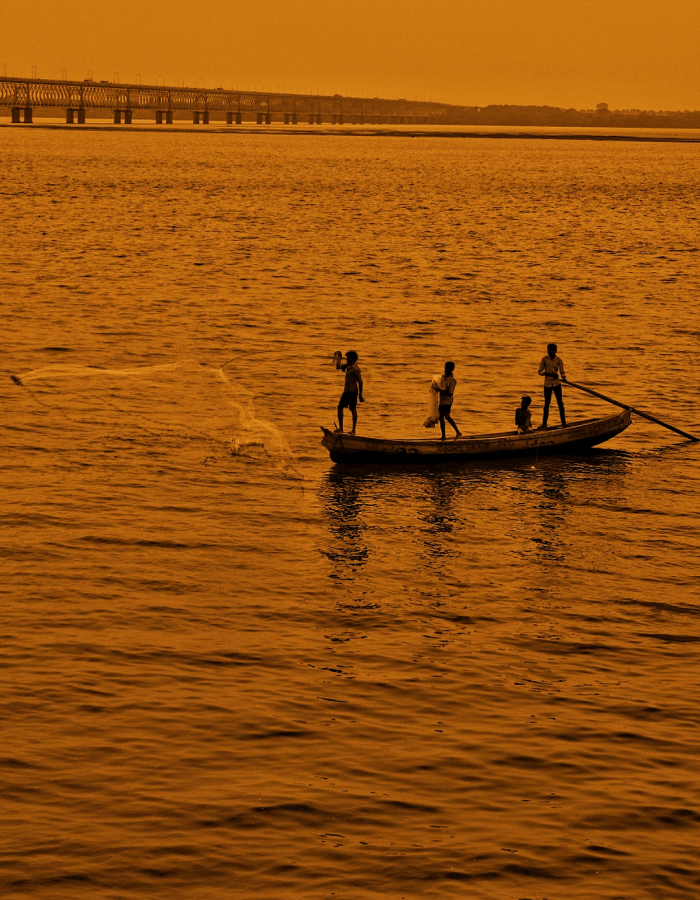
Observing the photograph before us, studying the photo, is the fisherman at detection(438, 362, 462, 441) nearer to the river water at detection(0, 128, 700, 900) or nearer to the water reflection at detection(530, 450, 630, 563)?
the river water at detection(0, 128, 700, 900)

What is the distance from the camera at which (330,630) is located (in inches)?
792

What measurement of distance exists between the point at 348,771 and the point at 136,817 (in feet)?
8.81

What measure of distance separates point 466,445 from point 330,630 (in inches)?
404

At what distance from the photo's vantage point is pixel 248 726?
16.8 metres

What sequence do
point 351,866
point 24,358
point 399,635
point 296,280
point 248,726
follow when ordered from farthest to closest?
point 296,280, point 24,358, point 399,635, point 248,726, point 351,866

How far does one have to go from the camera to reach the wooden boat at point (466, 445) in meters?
28.9

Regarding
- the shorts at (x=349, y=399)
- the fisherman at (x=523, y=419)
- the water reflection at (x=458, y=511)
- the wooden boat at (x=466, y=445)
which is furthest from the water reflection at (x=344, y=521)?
the fisherman at (x=523, y=419)

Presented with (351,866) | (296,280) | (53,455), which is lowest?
(351,866)

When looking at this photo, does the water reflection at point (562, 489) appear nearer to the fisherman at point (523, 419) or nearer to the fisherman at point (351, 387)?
the fisherman at point (523, 419)

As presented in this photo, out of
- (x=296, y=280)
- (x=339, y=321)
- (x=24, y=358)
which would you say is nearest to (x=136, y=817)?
(x=24, y=358)

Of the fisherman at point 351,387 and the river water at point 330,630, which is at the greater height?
the fisherman at point 351,387

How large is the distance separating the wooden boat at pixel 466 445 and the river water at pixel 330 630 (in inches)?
15.1

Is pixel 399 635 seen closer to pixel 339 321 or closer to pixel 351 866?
pixel 351 866

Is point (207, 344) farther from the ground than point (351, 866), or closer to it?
farther from the ground
